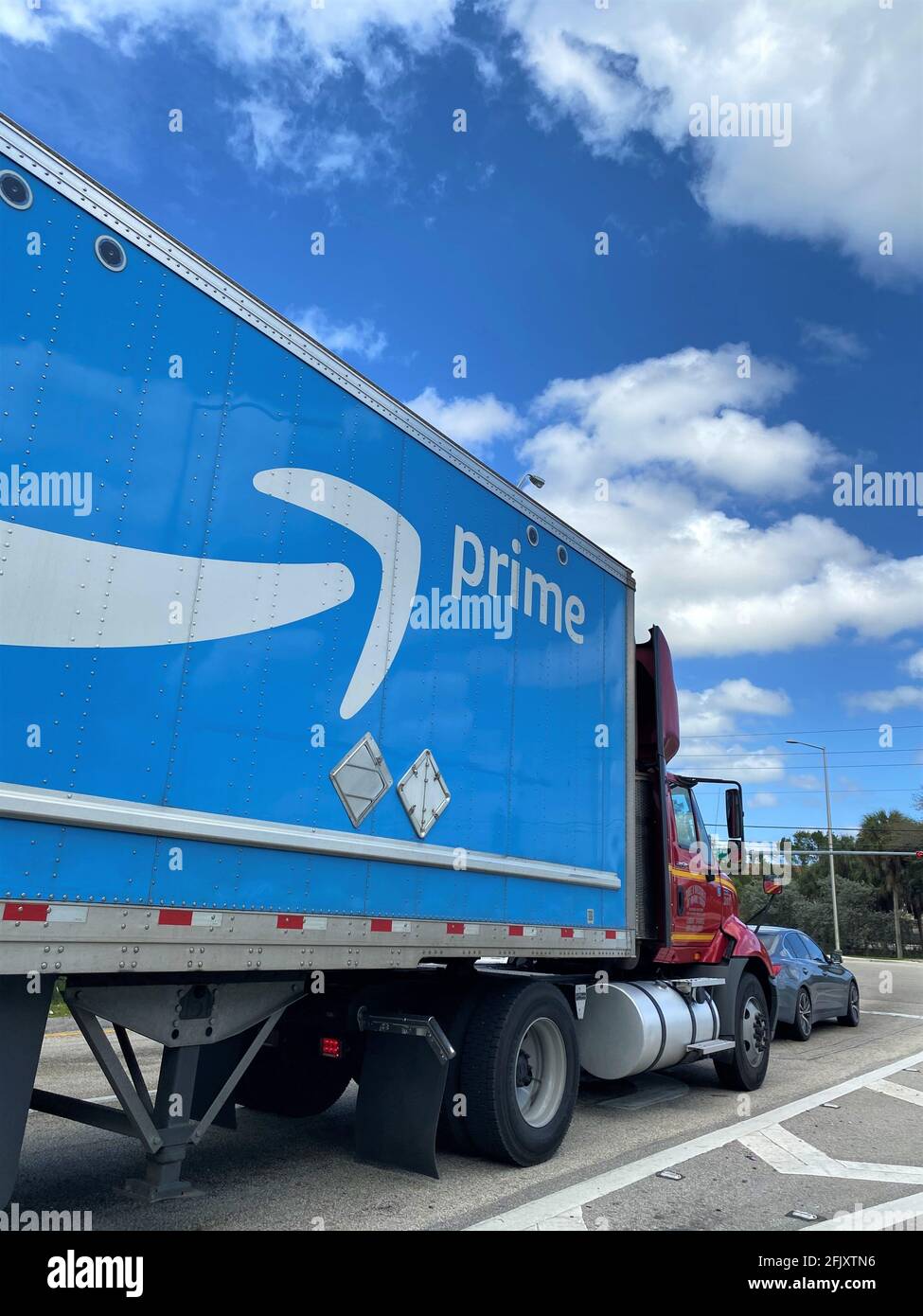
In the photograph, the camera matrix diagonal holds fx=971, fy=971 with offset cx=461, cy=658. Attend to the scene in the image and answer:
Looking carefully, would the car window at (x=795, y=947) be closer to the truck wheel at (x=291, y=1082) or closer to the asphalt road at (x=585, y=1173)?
the asphalt road at (x=585, y=1173)

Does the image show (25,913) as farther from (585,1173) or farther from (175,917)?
(585,1173)

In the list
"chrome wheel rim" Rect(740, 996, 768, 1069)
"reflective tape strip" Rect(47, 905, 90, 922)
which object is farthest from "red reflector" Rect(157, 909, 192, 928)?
"chrome wheel rim" Rect(740, 996, 768, 1069)

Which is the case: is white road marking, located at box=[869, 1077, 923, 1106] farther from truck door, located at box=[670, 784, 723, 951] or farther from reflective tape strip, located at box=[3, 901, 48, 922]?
reflective tape strip, located at box=[3, 901, 48, 922]

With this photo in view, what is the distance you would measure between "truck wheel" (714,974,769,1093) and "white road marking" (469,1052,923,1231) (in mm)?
471

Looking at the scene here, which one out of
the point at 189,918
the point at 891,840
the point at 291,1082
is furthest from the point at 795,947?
the point at 891,840

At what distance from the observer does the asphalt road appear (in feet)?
16.1

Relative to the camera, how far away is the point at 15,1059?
3.46 metres

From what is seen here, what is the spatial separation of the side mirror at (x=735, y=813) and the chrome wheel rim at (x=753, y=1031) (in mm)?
1602

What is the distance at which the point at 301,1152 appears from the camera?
6.20m

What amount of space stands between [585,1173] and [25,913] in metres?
4.00
